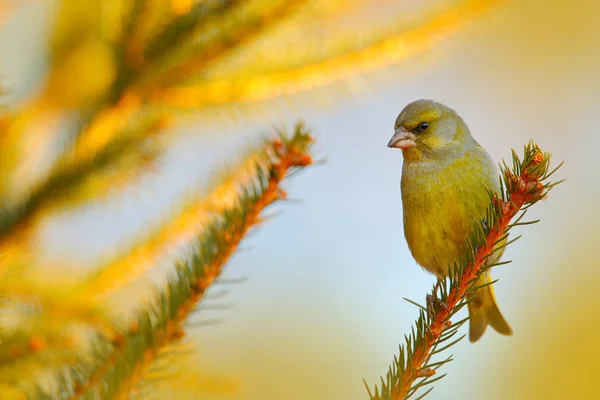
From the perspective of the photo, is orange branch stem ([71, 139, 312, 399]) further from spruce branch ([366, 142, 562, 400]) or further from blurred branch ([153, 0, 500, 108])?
blurred branch ([153, 0, 500, 108])

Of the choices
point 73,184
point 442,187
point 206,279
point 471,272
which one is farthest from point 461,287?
point 73,184

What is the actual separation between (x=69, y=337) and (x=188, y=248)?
0.62m

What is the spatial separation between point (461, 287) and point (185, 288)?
30.5 inches

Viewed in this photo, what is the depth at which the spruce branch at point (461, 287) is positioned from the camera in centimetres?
159

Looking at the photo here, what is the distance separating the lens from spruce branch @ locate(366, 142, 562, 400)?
1592 mm

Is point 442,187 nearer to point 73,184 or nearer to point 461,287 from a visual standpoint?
point 461,287

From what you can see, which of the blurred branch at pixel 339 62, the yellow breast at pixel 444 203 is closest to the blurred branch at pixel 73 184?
the blurred branch at pixel 339 62

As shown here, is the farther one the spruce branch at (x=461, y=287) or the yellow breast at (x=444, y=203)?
the yellow breast at (x=444, y=203)

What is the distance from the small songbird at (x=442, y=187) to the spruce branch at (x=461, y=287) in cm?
79

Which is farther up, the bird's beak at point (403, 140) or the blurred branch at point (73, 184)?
the blurred branch at point (73, 184)

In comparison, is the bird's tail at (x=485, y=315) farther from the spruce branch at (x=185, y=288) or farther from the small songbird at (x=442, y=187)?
the spruce branch at (x=185, y=288)

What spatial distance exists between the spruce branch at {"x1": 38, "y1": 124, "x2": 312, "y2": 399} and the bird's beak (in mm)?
1650

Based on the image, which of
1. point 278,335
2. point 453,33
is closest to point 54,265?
point 453,33

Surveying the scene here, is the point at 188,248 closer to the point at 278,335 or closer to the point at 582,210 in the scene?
the point at 278,335
